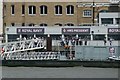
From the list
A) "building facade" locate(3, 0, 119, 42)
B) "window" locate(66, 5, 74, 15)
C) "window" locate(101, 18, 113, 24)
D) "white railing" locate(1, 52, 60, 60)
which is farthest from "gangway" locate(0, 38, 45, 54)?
"window" locate(66, 5, 74, 15)

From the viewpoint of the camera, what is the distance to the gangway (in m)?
65.6

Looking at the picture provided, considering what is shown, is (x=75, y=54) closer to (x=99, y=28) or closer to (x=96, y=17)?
(x=99, y=28)

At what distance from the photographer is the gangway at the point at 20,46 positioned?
65.6m

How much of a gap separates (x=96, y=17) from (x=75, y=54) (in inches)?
1281

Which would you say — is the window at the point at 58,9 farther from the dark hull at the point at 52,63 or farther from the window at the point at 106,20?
the dark hull at the point at 52,63

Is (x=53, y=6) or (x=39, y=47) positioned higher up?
(x=53, y=6)

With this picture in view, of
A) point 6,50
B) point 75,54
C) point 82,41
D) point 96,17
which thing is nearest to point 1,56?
point 6,50

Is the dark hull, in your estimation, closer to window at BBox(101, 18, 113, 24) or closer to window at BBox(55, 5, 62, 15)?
window at BBox(101, 18, 113, 24)

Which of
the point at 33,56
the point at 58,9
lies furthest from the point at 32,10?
the point at 33,56

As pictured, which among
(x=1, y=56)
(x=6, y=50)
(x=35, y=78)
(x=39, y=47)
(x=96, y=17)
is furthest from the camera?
(x=96, y=17)

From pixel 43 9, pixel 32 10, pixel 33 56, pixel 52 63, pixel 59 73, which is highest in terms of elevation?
pixel 43 9

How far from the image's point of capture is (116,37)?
270ft

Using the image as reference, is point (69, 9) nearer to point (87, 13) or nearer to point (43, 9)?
point (87, 13)

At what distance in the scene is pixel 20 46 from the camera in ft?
223
